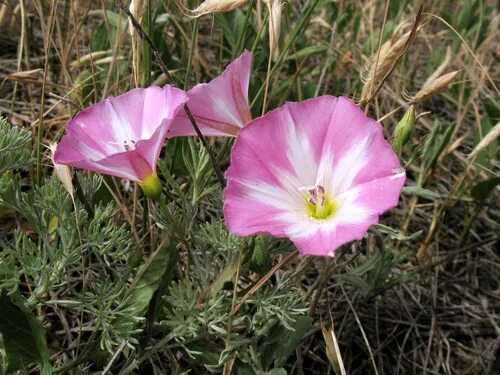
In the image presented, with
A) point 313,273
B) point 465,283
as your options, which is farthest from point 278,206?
point 465,283

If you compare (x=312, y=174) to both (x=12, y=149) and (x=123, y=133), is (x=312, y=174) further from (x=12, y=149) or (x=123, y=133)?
(x=12, y=149)

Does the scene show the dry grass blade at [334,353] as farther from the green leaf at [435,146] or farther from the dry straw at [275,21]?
the green leaf at [435,146]

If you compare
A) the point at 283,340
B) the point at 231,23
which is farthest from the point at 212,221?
the point at 231,23

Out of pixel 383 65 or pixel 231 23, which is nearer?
pixel 383 65

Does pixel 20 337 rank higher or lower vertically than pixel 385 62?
lower

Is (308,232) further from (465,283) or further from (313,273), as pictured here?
(465,283)

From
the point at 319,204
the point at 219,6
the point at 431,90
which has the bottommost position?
the point at 319,204
